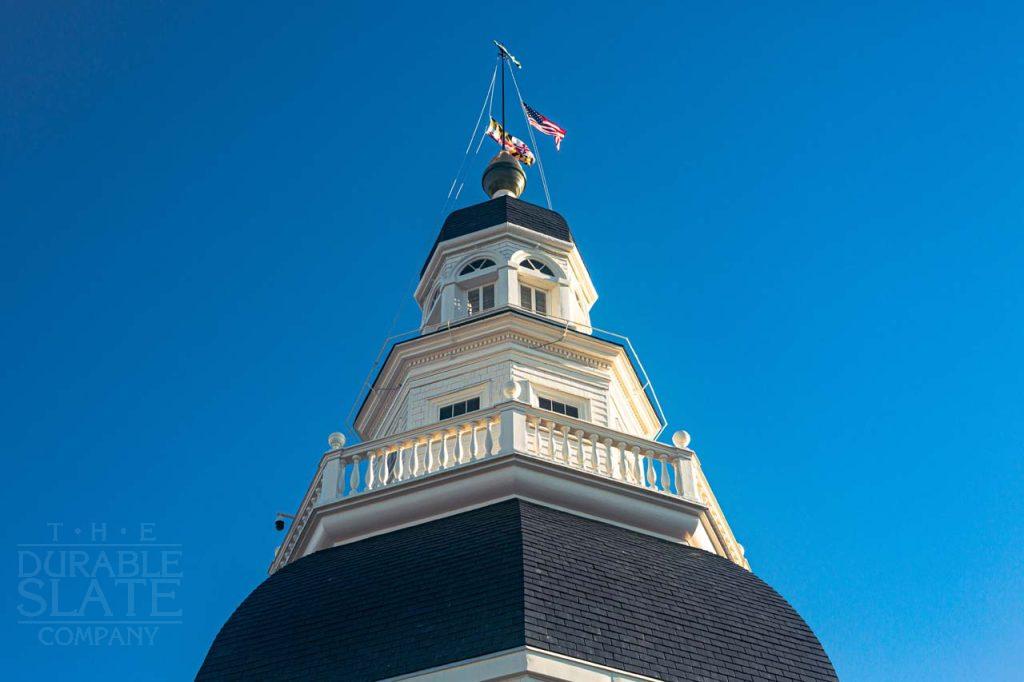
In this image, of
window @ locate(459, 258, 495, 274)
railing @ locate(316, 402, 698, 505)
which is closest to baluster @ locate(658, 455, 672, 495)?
railing @ locate(316, 402, 698, 505)

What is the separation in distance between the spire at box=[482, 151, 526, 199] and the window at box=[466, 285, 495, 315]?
343 cm

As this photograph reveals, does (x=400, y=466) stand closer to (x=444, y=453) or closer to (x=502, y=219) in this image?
(x=444, y=453)

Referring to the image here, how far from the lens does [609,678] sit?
1295cm

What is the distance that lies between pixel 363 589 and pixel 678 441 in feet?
16.0

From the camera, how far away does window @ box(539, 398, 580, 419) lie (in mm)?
19969

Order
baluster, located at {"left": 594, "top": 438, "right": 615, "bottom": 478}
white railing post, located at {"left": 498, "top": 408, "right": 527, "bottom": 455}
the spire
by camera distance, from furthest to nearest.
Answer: the spire → baluster, located at {"left": 594, "top": 438, "right": 615, "bottom": 478} → white railing post, located at {"left": 498, "top": 408, "right": 527, "bottom": 455}

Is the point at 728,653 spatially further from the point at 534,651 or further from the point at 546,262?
the point at 546,262

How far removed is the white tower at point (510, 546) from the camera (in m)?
13.5

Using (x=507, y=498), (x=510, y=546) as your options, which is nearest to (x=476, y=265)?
(x=507, y=498)

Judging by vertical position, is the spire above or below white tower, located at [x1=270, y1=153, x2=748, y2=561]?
above

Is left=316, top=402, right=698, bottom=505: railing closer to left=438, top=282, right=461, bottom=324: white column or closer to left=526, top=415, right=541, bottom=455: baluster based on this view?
left=526, top=415, right=541, bottom=455: baluster

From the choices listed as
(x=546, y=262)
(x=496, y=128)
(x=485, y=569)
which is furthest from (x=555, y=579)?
(x=496, y=128)

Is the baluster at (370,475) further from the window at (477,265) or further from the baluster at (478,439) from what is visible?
the window at (477,265)

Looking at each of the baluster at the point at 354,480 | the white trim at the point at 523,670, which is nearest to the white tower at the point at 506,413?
the baluster at the point at 354,480
